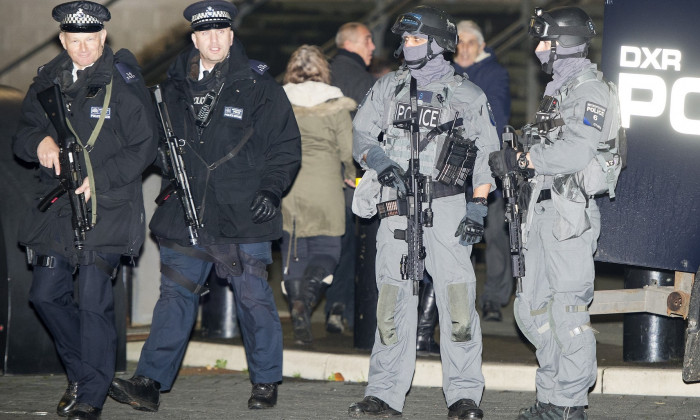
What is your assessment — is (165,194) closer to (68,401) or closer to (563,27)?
(68,401)

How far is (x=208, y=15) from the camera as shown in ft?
20.7

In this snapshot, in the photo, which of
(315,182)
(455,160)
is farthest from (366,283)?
(455,160)

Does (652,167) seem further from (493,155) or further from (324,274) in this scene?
(324,274)

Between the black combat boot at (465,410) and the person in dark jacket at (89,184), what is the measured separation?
1903 millimetres

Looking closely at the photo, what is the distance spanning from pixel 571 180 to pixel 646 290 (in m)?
1.22

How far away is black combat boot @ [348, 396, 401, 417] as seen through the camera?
6.25 metres

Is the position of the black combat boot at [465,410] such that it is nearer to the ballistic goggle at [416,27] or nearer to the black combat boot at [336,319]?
the ballistic goggle at [416,27]

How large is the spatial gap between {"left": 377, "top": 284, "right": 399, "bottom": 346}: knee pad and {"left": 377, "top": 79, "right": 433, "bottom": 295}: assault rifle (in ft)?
0.50

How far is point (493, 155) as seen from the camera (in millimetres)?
6000

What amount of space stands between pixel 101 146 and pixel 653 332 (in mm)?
3630

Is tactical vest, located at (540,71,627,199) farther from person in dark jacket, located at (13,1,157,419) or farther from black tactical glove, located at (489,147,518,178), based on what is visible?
person in dark jacket, located at (13,1,157,419)

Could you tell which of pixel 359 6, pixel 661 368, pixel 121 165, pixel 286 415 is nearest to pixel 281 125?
pixel 121 165

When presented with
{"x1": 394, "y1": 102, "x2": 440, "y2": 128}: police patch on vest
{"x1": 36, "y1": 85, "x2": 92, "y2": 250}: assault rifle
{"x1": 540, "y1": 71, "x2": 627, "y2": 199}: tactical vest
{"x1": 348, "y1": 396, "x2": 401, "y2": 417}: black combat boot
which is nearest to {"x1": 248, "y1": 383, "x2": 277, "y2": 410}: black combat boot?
{"x1": 348, "y1": 396, "x2": 401, "y2": 417}: black combat boot

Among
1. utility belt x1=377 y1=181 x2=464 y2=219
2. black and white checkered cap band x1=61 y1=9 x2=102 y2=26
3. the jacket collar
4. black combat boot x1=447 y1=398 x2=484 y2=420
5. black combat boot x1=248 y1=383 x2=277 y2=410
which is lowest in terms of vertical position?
black combat boot x1=248 y1=383 x2=277 y2=410
